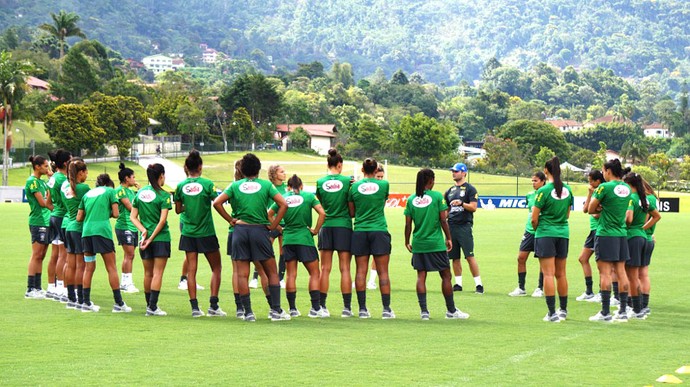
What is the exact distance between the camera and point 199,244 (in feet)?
45.1

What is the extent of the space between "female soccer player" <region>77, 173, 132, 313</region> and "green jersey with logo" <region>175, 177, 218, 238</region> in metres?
1.10

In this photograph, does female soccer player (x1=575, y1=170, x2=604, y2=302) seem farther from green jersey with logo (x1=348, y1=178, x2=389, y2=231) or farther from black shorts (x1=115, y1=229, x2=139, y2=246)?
black shorts (x1=115, y1=229, x2=139, y2=246)

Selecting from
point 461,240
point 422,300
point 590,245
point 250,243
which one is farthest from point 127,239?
point 590,245

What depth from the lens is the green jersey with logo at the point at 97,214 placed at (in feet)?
46.0

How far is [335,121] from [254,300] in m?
153

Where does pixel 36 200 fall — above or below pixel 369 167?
below

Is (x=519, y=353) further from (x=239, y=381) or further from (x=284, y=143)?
(x=284, y=143)

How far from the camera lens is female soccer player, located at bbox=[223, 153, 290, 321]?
13.2 m

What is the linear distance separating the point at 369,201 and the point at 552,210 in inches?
93.9

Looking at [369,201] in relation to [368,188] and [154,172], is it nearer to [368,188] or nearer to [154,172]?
[368,188]

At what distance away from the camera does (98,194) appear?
14.1m

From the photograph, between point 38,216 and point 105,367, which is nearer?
point 105,367

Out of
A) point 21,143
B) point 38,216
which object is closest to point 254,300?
point 38,216

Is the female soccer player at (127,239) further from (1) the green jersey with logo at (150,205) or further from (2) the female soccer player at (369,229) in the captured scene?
(2) the female soccer player at (369,229)
